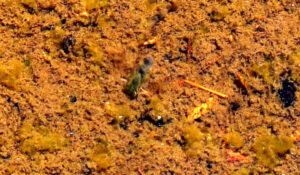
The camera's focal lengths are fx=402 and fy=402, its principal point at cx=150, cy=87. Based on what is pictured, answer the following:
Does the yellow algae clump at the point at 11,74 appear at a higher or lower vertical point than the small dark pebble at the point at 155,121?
higher

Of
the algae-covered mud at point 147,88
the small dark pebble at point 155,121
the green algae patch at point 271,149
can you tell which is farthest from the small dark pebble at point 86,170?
the green algae patch at point 271,149

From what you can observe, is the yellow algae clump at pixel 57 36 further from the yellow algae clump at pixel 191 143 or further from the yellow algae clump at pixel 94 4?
the yellow algae clump at pixel 191 143

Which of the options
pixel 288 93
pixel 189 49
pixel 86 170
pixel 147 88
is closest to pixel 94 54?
pixel 147 88

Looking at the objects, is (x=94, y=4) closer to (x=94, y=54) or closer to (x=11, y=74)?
(x=94, y=54)

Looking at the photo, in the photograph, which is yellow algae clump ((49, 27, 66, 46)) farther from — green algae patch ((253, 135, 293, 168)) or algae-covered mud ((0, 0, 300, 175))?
green algae patch ((253, 135, 293, 168))

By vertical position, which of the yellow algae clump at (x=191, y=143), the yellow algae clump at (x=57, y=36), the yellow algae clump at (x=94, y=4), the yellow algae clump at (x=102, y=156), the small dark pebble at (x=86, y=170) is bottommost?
the small dark pebble at (x=86, y=170)

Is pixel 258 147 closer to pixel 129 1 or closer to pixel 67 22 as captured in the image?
pixel 129 1

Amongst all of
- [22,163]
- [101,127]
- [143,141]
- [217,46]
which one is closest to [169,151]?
[143,141]
